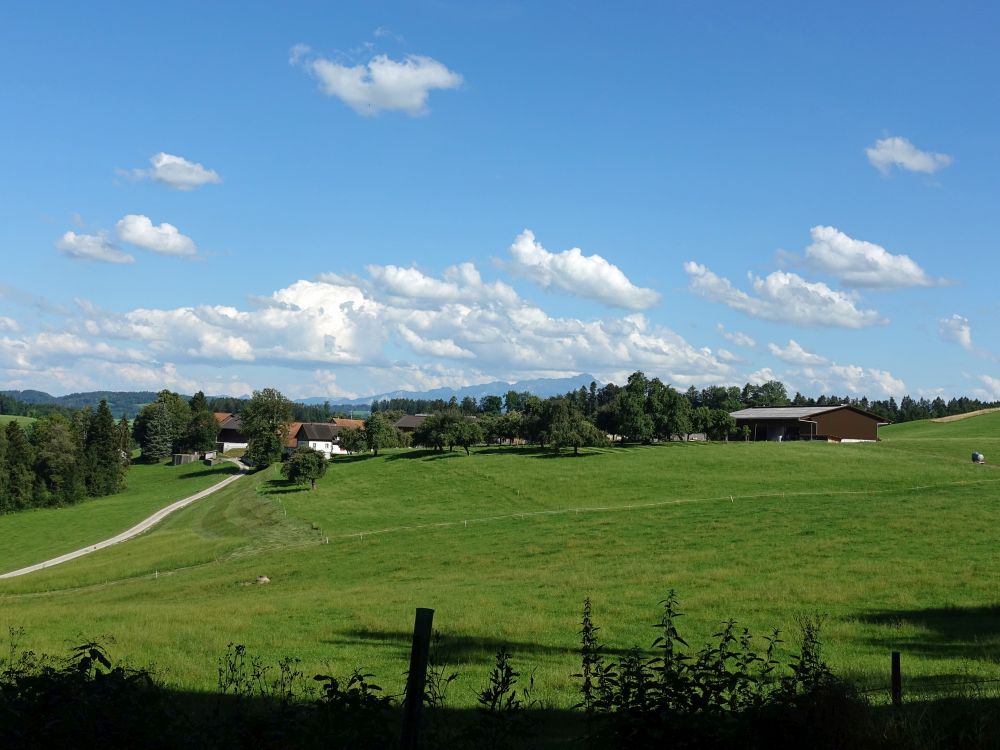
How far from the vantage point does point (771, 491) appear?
6262cm

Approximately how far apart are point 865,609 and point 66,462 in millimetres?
118688

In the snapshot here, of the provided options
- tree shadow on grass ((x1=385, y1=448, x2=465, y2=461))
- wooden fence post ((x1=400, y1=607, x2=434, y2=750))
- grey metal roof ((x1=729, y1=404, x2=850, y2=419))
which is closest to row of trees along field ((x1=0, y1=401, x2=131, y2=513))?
tree shadow on grass ((x1=385, y1=448, x2=465, y2=461))

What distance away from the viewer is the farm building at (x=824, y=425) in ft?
356

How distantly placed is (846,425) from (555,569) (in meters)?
84.1

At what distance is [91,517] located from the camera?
91438 millimetres

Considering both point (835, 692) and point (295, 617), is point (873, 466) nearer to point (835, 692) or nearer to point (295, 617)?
point (295, 617)

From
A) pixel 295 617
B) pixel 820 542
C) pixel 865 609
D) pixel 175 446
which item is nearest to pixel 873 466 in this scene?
pixel 820 542

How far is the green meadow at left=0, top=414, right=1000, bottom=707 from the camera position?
21.6 meters

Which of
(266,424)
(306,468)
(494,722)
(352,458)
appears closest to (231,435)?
(266,424)

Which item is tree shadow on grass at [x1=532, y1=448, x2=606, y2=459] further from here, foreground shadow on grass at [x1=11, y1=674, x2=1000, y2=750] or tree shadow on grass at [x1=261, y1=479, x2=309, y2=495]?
foreground shadow on grass at [x1=11, y1=674, x2=1000, y2=750]

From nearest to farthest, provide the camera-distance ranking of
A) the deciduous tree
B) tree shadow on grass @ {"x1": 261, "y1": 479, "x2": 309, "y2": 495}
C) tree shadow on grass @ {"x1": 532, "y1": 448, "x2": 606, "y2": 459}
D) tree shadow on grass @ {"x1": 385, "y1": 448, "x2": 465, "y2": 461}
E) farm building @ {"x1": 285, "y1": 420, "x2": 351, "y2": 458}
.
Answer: tree shadow on grass @ {"x1": 261, "y1": 479, "x2": 309, "y2": 495}
the deciduous tree
tree shadow on grass @ {"x1": 532, "y1": 448, "x2": 606, "y2": 459}
tree shadow on grass @ {"x1": 385, "y1": 448, "x2": 465, "y2": 461}
farm building @ {"x1": 285, "y1": 420, "x2": 351, "y2": 458}

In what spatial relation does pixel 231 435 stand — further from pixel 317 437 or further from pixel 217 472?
pixel 217 472

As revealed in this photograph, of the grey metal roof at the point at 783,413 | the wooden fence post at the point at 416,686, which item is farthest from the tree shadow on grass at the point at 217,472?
the wooden fence post at the point at 416,686

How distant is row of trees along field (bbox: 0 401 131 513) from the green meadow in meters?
32.2
